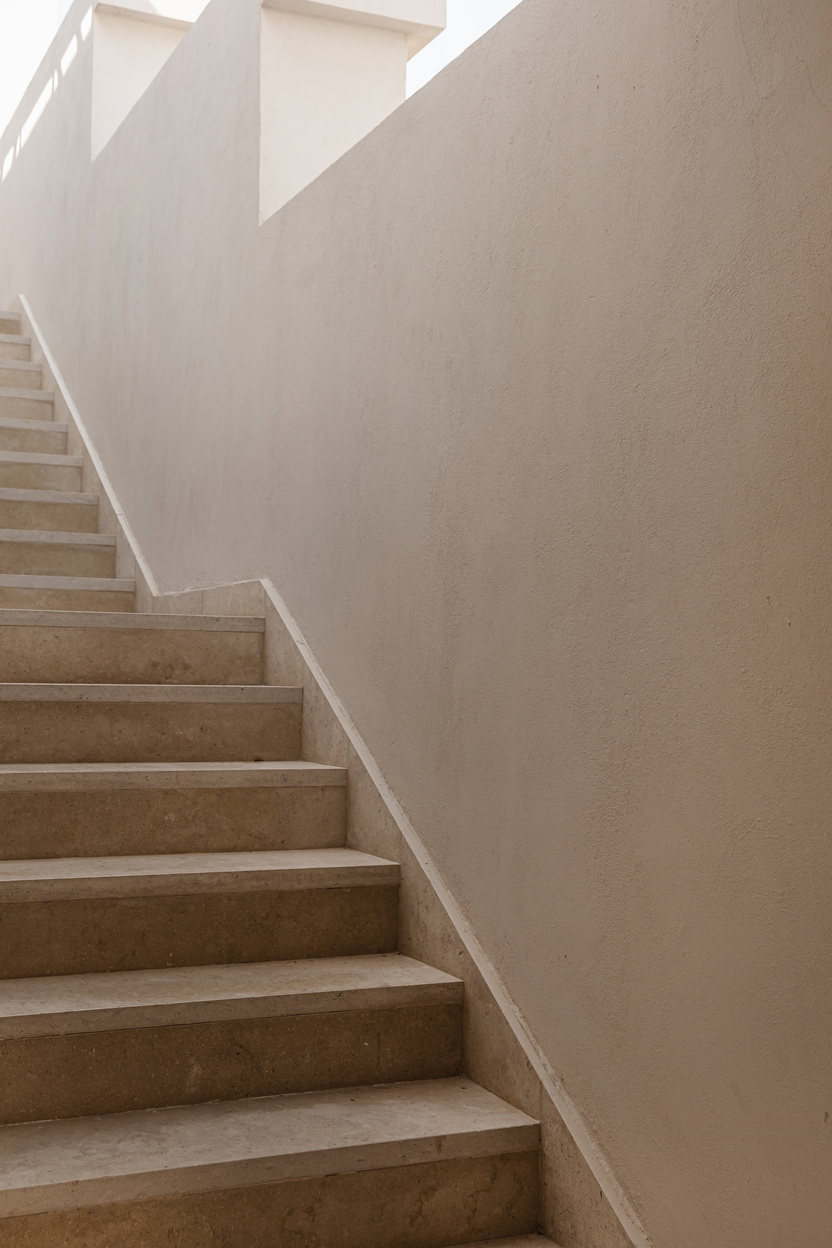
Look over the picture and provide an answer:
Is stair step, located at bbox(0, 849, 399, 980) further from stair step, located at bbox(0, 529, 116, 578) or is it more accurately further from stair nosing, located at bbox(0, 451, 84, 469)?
stair nosing, located at bbox(0, 451, 84, 469)

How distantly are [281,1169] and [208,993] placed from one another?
38 cm

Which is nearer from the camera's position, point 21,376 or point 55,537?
point 55,537

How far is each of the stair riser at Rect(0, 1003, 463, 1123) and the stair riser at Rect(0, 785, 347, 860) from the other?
57cm

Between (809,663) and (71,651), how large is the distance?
2.08 m

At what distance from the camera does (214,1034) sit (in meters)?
1.95

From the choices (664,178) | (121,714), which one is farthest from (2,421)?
(664,178)

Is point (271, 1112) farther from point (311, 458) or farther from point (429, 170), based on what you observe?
point (429, 170)

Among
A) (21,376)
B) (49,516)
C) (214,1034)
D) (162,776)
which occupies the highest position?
(21,376)

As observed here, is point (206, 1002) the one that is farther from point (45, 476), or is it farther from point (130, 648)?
point (45, 476)

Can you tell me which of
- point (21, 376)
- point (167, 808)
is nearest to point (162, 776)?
point (167, 808)

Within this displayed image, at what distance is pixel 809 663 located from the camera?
136 centimetres

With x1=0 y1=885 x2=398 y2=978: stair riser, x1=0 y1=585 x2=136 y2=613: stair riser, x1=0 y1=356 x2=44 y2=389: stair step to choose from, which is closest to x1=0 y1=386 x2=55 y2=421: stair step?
x1=0 y1=356 x2=44 y2=389: stair step

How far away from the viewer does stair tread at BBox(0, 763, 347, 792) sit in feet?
7.75

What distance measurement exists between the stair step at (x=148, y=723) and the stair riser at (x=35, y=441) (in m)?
2.73
